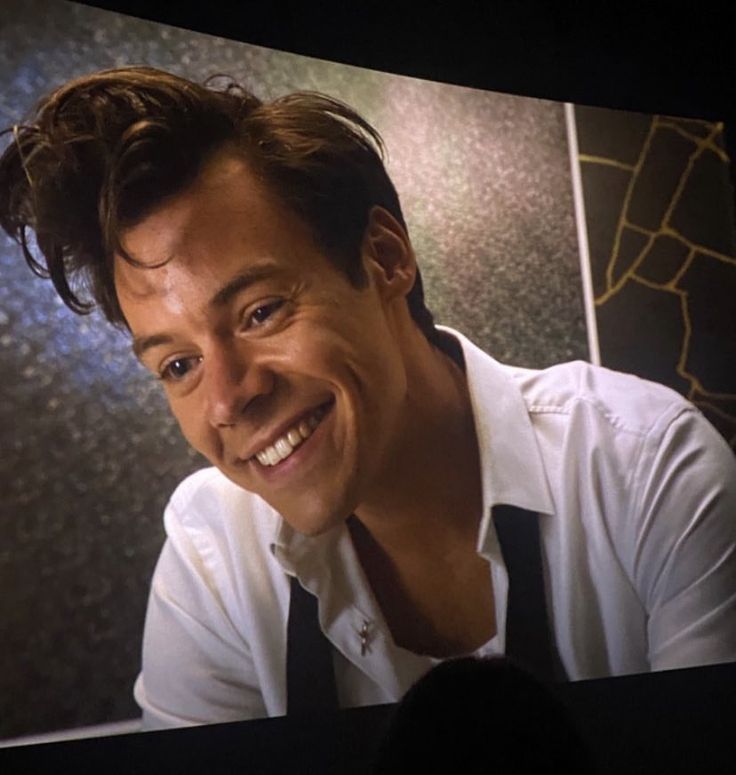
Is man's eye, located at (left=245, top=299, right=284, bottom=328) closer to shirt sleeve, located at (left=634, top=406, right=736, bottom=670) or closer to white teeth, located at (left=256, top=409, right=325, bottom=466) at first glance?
white teeth, located at (left=256, top=409, right=325, bottom=466)

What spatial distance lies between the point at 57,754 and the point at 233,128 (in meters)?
1.21

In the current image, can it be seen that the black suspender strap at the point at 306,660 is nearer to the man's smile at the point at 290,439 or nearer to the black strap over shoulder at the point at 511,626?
the black strap over shoulder at the point at 511,626

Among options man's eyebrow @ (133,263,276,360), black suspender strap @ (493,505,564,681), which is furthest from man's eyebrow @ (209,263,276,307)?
black suspender strap @ (493,505,564,681)

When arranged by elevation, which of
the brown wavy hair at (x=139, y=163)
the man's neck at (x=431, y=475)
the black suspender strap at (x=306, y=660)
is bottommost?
the black suspender strap at (x=306, y=660)

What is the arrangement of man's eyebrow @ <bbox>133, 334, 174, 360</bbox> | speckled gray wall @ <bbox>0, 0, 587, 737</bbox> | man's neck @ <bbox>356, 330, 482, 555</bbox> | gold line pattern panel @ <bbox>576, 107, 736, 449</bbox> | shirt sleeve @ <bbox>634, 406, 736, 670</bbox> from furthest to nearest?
gold line pattern panel @ <bbox>576, 107, 736, 449</bbox> → shirt sleeve @ <bbox>634, 406, 736, 670</bbox> → man's neck @ <bbox>356, 330, 482, 555</bbox> → man's eyebrow @ <bbox>133, 334, 174, 360</bbox> → speckled gray wall @ <bbox>0, 0, 587, 737</bbox>

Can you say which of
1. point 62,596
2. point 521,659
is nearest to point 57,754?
point 62,596

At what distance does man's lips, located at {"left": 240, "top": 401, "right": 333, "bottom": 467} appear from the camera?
1889mm

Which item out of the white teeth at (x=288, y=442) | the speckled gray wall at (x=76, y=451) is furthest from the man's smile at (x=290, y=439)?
the speckled gray wall at (x=76, y=451)

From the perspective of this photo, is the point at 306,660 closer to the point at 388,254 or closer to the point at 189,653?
the point at 189,653

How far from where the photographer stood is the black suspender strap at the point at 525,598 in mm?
2033

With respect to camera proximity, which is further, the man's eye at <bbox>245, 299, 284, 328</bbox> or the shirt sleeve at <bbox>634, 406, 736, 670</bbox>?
the shirt sleeve at <bbox>634, 406, 736, 670</bbox>

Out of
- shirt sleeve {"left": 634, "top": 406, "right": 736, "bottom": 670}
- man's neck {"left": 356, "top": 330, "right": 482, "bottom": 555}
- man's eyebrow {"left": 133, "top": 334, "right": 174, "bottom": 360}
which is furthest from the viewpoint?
shirt sleeve {"left": 634, "top": 406, "right": 736, "bottom": 670}

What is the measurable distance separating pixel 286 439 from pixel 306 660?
1.41ft

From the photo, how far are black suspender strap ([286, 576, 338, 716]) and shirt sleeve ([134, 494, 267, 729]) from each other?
7 cm
